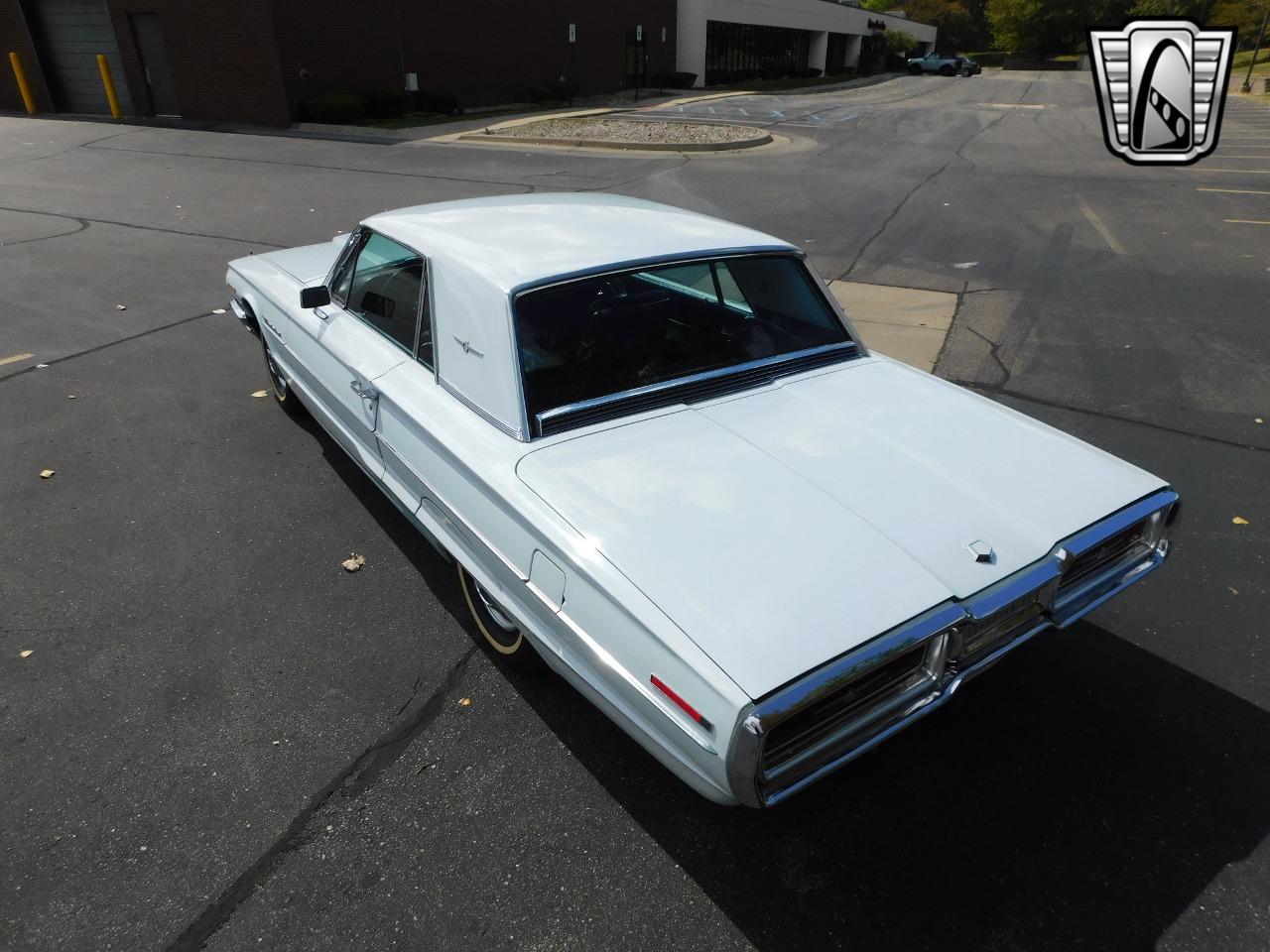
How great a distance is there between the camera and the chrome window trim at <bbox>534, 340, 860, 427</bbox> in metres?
2.92

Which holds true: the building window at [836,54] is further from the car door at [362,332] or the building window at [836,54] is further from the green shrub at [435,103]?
the car door at [362,332]

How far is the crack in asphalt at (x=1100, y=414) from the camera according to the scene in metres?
5.04

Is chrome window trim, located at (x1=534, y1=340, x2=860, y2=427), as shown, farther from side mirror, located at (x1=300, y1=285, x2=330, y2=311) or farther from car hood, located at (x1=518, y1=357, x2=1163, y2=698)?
side mirror, located at (x1=300, y1=285, x2=330, y2=311)

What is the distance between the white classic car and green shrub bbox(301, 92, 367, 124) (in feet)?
61.8

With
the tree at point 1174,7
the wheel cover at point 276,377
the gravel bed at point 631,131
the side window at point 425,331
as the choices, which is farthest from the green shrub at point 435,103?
the tree at point 1174,7

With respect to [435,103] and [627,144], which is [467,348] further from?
[435,103]

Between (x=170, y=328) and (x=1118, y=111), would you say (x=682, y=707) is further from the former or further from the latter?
(x=1118, y=111)

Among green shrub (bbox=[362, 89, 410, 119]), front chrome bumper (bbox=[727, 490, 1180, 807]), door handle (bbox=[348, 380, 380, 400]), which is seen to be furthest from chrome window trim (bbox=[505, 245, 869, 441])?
green shrub (bbox=[362, 89, 410, 119])

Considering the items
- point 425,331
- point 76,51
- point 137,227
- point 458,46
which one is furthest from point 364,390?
point 76,51

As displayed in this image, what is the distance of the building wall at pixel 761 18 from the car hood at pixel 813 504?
39.6 metres

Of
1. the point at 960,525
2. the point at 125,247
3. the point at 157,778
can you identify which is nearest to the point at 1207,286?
the point at 960,525

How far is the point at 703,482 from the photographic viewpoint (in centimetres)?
264

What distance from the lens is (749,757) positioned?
1971 millimetres

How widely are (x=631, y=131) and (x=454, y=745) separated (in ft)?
62.0
